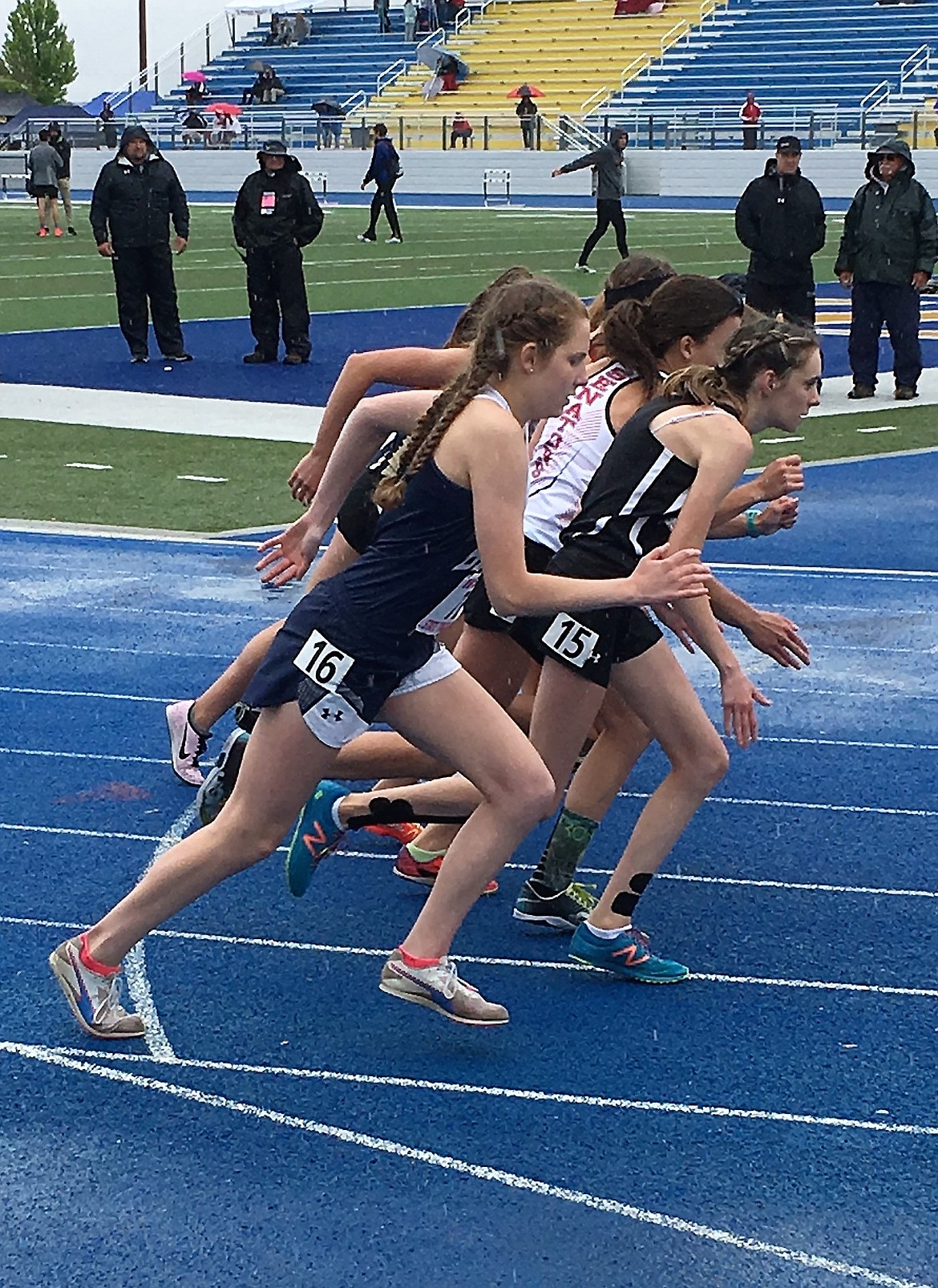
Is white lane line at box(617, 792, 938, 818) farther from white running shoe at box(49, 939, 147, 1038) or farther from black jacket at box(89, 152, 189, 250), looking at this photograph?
black jacket at box(89, 152, 189, 250)

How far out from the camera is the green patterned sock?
5520mm

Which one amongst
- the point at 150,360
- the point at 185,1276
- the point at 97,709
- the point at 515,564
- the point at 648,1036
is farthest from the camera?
the point at 150,360

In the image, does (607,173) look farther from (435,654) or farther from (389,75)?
(389,75)

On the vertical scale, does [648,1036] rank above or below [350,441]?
below

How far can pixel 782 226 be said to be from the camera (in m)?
15.6

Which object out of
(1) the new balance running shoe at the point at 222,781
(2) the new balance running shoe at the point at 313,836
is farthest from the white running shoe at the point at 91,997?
(1) the new balance running shoe at the point at 222,781

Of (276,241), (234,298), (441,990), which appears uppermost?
(276,241)

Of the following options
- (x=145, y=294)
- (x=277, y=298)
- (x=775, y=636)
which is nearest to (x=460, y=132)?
(x=277, y=298)

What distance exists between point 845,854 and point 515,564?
90.0 inches

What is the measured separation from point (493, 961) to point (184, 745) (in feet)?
6.03

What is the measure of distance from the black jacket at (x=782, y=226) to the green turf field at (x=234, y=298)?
1297mm

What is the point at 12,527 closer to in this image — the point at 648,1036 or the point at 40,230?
the point at 648,1036

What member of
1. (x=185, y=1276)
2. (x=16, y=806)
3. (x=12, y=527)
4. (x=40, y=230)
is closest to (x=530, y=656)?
(x=16, y=806)

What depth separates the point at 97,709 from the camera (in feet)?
25.4
